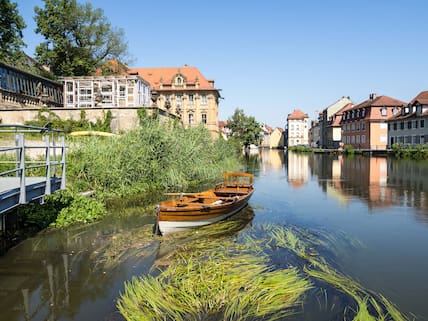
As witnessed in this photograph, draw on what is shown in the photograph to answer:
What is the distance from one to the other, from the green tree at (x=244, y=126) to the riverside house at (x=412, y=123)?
2965cm

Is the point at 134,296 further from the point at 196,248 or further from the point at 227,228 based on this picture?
the point at 227,228

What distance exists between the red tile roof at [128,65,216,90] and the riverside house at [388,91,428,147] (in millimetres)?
31714

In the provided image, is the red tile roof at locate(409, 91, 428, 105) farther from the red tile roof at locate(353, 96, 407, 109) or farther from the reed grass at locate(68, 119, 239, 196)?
the reed grass at locate(68, 119, 239, 196)

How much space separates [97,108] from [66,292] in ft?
88.3

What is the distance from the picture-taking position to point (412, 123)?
5869 centimetres

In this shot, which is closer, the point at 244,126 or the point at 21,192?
the point at 21,192

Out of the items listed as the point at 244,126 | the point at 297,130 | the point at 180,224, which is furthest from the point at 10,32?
the point at 297,130

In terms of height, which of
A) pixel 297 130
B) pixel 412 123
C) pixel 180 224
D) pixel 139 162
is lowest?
pixel 180 224

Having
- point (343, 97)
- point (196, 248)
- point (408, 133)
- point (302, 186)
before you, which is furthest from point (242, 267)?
point (343, 97)

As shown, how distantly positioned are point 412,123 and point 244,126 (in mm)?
36629

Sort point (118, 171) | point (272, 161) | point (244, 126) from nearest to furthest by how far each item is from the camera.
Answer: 1. point (118, 171)
2. point (272, 161)
3. point (244, 126)

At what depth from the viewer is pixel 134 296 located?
6824 mm

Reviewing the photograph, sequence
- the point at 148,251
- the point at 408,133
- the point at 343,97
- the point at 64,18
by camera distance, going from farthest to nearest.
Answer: the point at 343,97
the point at 408,133
the point at 64,18
the point at 148,251

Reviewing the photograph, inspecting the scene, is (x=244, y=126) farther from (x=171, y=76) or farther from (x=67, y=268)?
(x=67, y=268)
